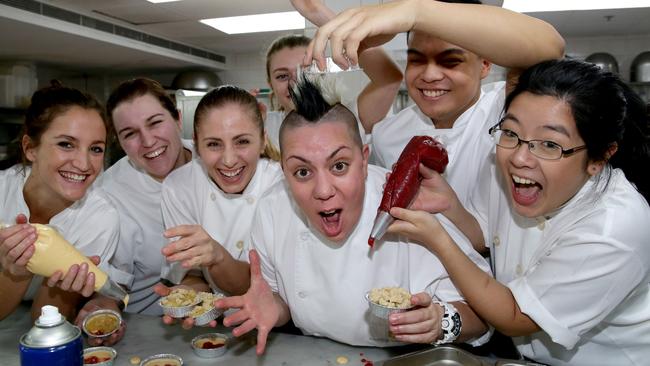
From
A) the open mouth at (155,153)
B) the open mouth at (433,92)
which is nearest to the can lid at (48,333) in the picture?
the open mouth at (155,153)

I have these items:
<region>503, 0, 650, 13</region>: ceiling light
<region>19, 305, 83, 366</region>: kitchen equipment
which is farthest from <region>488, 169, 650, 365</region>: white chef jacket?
<region>503, 0, 650, 13</region>: ceiling light

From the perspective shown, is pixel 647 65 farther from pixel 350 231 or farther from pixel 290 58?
pixel 350 231

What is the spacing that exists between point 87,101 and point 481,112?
5.70 ft

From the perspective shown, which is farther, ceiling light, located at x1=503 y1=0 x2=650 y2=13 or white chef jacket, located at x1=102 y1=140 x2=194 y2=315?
ceiling light, located at x1=503 y1=0 x2=650 y2=13

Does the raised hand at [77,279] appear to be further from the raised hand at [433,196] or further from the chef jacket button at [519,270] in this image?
the chef jacket button at [519,270]

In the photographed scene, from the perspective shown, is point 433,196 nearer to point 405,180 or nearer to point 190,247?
point 405,180

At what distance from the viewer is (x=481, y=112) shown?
2.24m

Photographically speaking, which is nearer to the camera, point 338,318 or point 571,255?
point 571,255

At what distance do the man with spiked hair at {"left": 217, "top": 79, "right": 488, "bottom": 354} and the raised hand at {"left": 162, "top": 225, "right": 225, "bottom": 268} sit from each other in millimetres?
195

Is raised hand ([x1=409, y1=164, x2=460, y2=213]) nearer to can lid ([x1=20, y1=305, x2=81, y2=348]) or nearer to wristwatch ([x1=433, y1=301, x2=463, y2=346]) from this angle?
wristwatch ([x1=433, y1=301, x2=463, y2=346])

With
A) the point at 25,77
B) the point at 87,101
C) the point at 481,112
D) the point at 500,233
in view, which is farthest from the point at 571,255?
the point at 25,77

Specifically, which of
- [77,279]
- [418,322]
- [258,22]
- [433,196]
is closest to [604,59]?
[258,22]

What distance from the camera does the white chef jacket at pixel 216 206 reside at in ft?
7.90

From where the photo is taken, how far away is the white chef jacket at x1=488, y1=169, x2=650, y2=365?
4.86 ft
